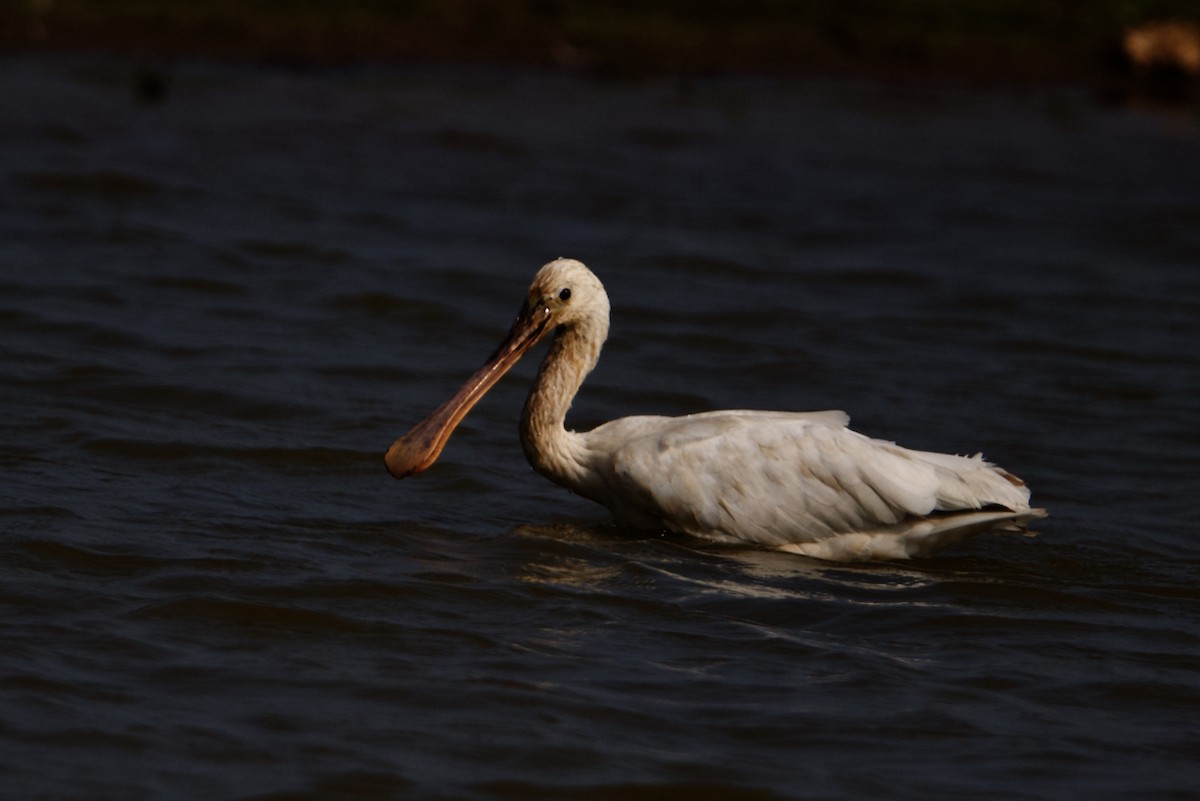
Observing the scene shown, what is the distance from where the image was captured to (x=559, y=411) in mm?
8172

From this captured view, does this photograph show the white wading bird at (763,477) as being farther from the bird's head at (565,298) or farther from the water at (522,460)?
the water at (522,460)

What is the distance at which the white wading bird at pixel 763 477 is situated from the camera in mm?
7805

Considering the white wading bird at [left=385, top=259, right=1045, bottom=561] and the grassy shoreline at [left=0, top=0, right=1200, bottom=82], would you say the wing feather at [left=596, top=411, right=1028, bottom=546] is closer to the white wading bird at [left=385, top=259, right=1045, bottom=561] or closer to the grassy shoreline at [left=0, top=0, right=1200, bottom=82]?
the white wading bird at [left=385, top=259, right=1045, bottom=561]

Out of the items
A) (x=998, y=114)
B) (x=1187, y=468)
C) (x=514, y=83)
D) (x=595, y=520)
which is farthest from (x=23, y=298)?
(x=998, y=114)

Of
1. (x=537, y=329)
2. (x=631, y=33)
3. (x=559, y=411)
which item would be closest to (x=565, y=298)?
(x=537, y=329)

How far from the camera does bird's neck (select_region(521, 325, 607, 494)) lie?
809 centimetres

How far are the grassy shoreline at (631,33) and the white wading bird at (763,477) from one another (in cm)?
1529

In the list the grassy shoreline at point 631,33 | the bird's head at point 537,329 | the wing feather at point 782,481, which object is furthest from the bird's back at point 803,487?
the grassy shoreline at point 631,33

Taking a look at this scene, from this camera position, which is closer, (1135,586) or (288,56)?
(1135,586)

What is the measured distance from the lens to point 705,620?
22.6ft

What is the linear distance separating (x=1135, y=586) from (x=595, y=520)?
2.31m

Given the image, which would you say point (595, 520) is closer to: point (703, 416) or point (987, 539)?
point (703, 416)

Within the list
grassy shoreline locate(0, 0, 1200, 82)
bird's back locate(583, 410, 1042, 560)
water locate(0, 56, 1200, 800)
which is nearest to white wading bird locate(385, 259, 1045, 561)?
bird's back locate(583, 410, 1042, 560)

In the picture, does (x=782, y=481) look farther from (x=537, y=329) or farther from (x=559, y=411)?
(x=537, y=329)
